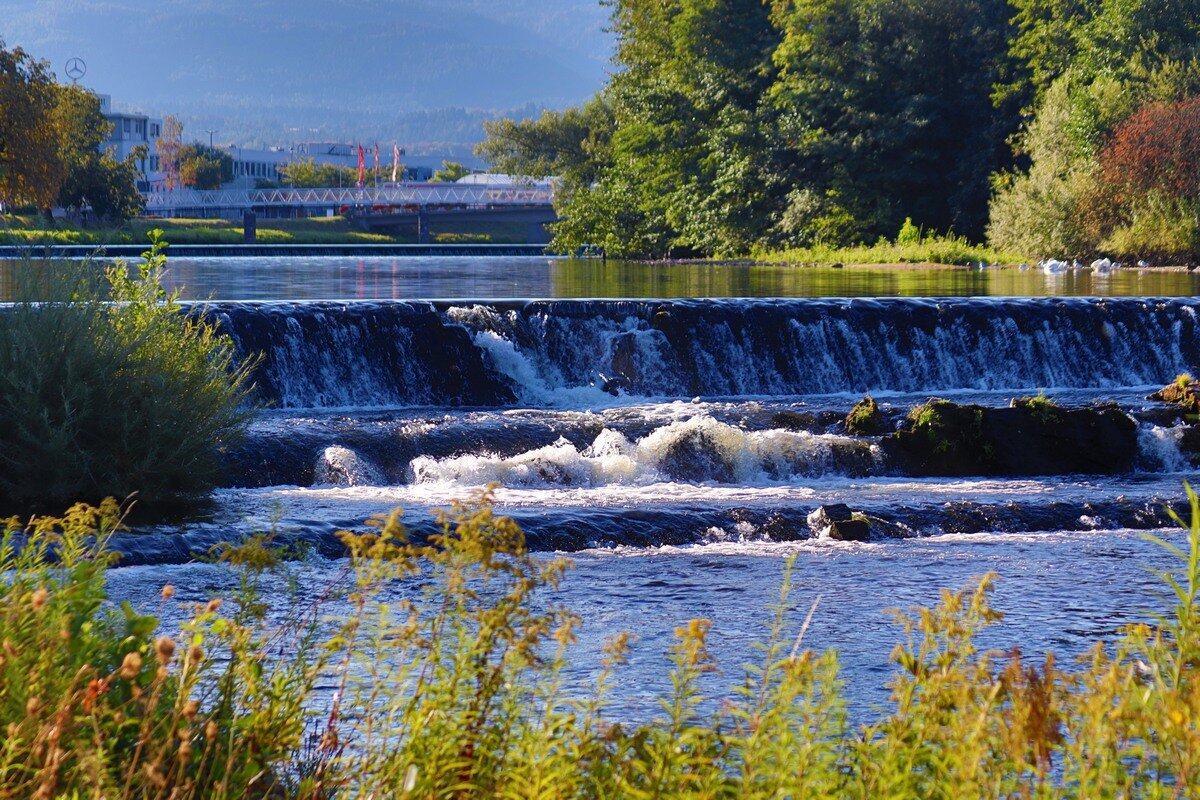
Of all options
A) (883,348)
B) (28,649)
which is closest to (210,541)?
(28,649)

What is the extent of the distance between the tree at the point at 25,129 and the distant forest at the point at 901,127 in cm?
1713

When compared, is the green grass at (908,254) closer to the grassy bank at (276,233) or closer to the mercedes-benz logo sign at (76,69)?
the mercedes-benz logo sign at (76,69)

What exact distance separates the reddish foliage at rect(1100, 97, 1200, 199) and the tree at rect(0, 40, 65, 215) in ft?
97.0

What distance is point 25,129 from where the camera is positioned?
4347 centimetres

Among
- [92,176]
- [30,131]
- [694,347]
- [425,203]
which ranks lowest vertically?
[694,347]

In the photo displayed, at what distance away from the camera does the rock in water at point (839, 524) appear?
37.1 ft

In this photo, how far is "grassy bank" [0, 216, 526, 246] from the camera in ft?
218

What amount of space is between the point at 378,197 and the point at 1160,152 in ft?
228

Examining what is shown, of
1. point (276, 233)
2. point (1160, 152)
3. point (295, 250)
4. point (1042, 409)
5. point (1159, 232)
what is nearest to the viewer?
point (1042, 409)

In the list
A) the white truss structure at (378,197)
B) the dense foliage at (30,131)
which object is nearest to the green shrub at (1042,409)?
the dense foliage at (30,131)

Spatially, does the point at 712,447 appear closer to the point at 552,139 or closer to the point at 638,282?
the point at 638,282

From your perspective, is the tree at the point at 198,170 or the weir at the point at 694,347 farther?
the tree at the point at 198,170

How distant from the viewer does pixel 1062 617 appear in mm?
8969

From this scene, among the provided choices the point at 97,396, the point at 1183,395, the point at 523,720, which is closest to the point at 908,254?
the point at 1183,395
